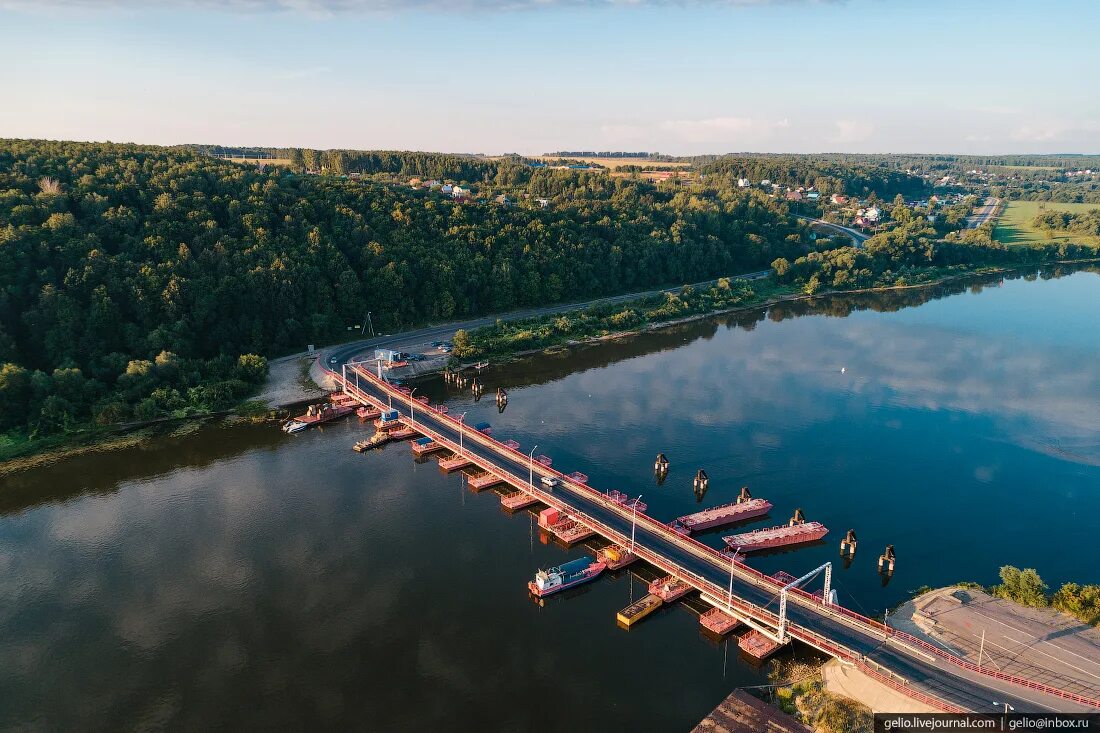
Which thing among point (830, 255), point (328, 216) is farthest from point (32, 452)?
point (830, 255)

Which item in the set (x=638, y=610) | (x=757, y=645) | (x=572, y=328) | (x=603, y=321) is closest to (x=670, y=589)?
(x=638, y=610)

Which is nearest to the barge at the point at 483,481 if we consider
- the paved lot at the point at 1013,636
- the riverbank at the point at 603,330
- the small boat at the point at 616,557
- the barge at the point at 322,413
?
the small boat at the point at 616,557

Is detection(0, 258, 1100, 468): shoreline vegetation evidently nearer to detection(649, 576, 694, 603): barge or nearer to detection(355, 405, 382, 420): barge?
detection(355, 405, 382, 420): barge

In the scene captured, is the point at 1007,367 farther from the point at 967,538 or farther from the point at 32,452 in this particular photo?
the point at 32,452

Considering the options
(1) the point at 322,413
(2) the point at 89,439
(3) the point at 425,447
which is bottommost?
(3) the point at 425,447

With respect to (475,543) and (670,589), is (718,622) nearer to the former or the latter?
(670,589)
